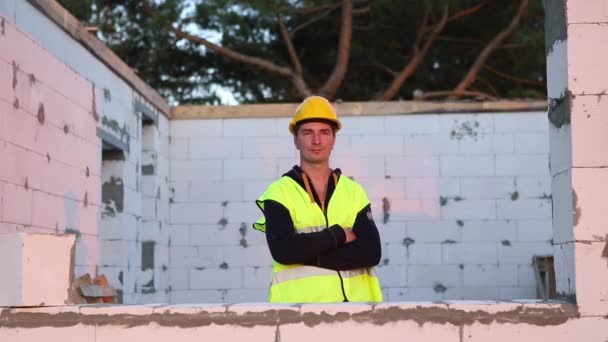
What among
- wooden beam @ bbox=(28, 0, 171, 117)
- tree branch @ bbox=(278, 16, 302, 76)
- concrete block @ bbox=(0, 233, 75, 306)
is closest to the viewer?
concrete block @ bbox=(0, 233, 75, 306)

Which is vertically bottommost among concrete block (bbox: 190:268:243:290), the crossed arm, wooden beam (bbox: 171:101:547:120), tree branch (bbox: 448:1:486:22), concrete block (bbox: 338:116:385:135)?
concrete block (bbox: 190:268:243:290)

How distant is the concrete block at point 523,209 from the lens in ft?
33.7

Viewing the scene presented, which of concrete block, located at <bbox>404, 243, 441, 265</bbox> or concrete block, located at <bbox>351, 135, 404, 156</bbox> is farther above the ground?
concrete block, located at <bbox>351, 135, 404, 156</bbox>

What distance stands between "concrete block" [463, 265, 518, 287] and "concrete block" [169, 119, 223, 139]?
293 cm

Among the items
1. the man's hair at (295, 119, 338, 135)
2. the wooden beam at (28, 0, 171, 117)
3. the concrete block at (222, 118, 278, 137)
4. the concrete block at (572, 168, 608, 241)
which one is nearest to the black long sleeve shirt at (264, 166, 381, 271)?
the man's hair at (295, 119, 338, 135)

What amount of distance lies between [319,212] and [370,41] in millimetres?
13306

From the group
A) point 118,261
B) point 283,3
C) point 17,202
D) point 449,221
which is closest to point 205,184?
point 118,261

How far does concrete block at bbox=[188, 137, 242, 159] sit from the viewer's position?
10523 mm

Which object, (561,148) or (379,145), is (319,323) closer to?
(561,148)

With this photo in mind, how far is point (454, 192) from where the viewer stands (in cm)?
1032

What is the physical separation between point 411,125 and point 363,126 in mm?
490

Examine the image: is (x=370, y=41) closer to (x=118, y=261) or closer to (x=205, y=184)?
(x=205, y=184)

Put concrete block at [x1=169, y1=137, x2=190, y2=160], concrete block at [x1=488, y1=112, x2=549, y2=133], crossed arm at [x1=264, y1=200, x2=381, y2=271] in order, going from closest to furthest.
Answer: crossed arm at [x1=264, y1=200, x2=381, y2=271] → concrete block at [x1=488, y1=112, x2=549, y2=133] → concrete block at [x1=169, y1=137, x2=190, y2=160]

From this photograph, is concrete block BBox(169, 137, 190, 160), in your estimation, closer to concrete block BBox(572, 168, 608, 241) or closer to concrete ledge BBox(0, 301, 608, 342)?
concrete ledge BBox(0, 301, 608, 342)
